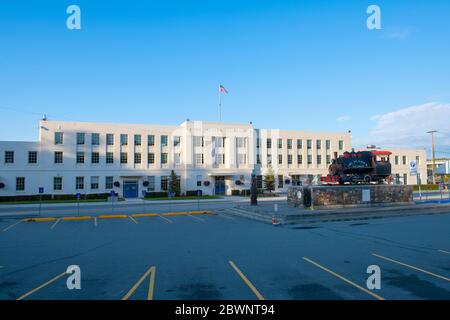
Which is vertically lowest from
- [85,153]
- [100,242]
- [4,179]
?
[100,242]

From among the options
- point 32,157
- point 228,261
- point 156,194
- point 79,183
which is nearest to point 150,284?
point 228,261

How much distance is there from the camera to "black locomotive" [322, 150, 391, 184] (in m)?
27.0

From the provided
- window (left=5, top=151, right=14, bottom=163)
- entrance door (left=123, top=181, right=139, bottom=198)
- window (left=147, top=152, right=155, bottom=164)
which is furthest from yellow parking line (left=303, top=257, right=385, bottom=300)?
window (left=5, top=151, right=14, bottom=163)

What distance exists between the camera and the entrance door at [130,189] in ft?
165

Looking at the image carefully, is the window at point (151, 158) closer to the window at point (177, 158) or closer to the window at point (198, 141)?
the window at point (177, 158)

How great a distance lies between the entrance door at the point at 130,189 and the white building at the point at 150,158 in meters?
0.15

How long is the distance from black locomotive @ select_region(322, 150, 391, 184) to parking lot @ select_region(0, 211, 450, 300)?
27.8 ft

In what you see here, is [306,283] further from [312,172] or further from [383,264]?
[312,172]

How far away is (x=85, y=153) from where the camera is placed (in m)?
48.7

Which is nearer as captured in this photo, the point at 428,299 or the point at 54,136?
the point at 428,299

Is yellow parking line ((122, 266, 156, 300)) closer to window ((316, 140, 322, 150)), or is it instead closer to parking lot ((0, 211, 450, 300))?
parking lot ((0, 211, 450, 300))

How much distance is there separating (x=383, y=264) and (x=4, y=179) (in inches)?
1910

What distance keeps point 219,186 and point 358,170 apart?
31.1 metres
